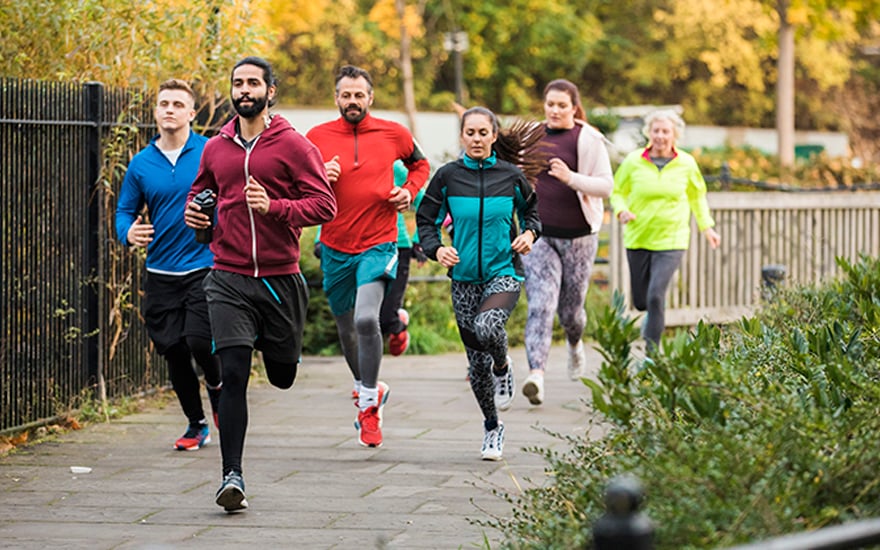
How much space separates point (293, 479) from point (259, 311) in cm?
96

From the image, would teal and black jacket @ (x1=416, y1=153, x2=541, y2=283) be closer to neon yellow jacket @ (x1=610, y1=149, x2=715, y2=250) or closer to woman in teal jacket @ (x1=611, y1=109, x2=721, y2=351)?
woman in teal jacket @ (x1=611, y1=109, x2=721, y2=351)

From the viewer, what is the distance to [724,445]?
4.37m

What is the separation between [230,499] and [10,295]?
2544 mm

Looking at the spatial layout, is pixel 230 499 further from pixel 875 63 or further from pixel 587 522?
pixel 875 63

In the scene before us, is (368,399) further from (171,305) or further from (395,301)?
(395,301)

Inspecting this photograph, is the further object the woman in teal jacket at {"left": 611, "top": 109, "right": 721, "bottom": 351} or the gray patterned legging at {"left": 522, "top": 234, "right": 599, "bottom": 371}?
the woman in teal jacket at {"left": 611, "top": 109, "right": 721, "bottom": 351}

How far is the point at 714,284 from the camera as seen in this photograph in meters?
14.9

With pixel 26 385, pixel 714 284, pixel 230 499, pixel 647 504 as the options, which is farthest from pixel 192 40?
pixel 647 504

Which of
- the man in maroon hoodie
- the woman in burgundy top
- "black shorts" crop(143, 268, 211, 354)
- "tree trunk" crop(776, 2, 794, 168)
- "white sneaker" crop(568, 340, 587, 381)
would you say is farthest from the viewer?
"tree trunk" crop(776, 2, 794, 168)

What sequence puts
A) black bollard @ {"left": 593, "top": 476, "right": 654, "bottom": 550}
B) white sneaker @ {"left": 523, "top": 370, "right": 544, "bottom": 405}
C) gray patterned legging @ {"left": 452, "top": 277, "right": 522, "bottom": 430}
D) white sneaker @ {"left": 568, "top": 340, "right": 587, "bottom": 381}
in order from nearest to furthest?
1. black bollard @ {"left": 593, "top": 476, "right": 654, "bottom": 550}
2. gray patterned legging @ {"left": 452, "top": 277, "right": 522, "bottom": 430}
3. white sneaker @ {"left": 523, "top": 370, "right": 544, "bottom": 405}
4. white sneaker @ {"left": 568, "top": 340, "right": 587, "bottom": 381}

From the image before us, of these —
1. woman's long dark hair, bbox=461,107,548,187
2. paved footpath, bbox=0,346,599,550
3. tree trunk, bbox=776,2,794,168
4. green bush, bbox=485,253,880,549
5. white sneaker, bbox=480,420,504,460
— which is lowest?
paved footpath, bbox=0,346,599,550

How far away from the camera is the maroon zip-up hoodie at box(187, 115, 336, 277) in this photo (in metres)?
6.95

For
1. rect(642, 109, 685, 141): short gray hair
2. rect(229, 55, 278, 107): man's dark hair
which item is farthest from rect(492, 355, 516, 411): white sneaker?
rect(642, 109, 685, 141): short gray hair

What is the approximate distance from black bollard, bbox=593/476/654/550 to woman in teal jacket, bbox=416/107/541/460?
17.4 feet
